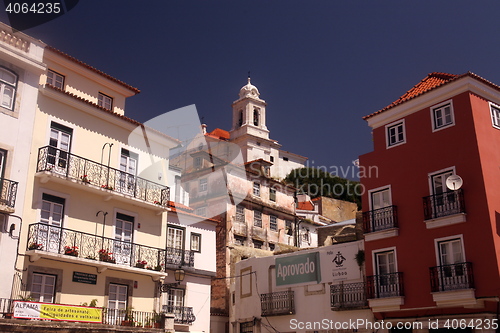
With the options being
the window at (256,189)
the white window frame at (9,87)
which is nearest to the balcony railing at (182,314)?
the white window frame at (9,87)

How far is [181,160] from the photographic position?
53375 millimetres

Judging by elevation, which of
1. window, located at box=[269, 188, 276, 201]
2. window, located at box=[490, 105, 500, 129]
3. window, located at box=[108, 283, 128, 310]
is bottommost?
window, located at box=[108, 283, 128, 310]

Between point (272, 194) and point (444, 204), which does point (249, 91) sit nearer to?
point (272, 194)

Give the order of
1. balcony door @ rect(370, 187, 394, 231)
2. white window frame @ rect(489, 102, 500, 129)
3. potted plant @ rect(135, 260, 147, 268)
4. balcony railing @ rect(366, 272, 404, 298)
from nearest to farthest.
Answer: potted plant @ rect(135, 260, 147, 268) → balcony railing @ rect(366, 272, 404, 298) → white window frame @ rect(489, 102, 500, 129) → balcony door @ rect(370, 187, 394, 231)

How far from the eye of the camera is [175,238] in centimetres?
2920

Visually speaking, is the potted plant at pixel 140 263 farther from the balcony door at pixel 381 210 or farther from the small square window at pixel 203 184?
the small square window at pixel 203 184

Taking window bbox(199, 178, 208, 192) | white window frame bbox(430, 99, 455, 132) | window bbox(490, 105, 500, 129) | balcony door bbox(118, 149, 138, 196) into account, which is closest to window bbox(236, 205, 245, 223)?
window bbox(199, 178, 208, 192)

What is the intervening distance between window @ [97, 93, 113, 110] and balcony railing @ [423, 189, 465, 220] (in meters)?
14.8

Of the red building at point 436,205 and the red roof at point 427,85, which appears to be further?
the red roof at point 427,85

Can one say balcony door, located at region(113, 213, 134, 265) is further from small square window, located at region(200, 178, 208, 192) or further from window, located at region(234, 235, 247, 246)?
small square window, located at region(200, 178, 208, 192)

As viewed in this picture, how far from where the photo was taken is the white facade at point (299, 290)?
28.3m

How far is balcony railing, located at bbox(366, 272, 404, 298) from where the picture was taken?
24391 mm

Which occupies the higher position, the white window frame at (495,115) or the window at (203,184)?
the window at (203,184)

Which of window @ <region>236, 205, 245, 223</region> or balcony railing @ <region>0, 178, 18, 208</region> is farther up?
window @ <region>236, 205, 245, 223</region>
